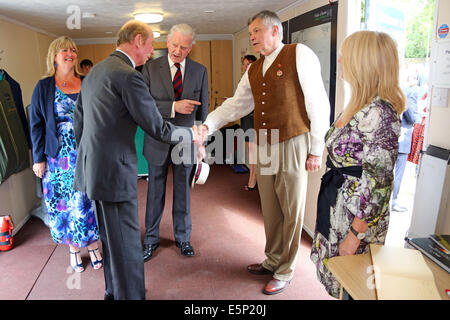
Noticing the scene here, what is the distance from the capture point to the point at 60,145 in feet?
8.43

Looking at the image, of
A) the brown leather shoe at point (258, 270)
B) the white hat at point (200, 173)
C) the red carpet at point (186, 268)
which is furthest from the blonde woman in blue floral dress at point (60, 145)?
the brown leather shoe at point (258, 270)

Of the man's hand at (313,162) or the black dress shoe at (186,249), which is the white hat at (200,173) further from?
the man's hand at (313,162)

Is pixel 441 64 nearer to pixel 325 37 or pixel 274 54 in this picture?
pixel 274 54

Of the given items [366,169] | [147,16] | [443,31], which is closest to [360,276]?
[366,169]

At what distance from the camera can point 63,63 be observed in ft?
8.39

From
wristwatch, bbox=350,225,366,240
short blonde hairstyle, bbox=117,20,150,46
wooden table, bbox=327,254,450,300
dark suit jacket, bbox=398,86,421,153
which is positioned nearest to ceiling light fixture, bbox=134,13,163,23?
short blonde hairstyle, bbox=117,20,150,46

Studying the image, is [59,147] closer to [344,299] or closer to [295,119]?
[295,119]

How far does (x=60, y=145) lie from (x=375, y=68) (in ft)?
6.92

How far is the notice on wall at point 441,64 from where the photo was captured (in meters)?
1.68

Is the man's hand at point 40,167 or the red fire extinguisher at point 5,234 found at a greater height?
the man's hand at point 40,167

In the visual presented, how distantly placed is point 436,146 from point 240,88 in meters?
1.29

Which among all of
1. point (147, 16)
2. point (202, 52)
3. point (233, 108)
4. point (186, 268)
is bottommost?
point (186, 268)

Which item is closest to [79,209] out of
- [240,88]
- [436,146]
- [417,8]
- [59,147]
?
[59,147]
